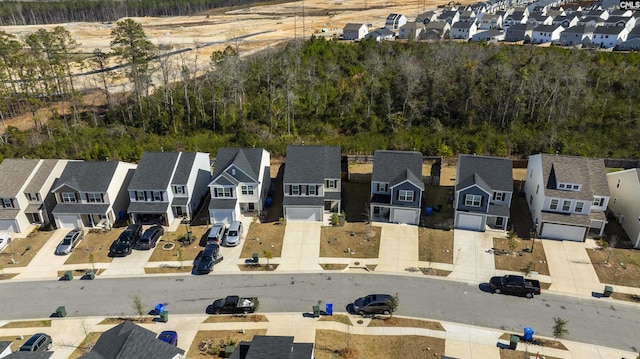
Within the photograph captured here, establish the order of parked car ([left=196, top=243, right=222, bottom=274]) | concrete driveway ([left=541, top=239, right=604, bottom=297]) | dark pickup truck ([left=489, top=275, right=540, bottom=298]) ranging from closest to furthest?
dark pickup truck ([left=489, top=275, right=540, bottom=298]) < concrete driveway ([left=541, top=239, right=604, bottom=297]) < parked car ([left=196, top=243, right=222, bottom=274])

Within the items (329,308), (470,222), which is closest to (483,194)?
(470,222)

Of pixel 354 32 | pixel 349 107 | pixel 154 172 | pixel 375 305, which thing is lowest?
pixel 375 305

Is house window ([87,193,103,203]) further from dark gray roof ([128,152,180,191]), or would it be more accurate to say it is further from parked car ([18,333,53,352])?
parked car ([18,333,53,352])

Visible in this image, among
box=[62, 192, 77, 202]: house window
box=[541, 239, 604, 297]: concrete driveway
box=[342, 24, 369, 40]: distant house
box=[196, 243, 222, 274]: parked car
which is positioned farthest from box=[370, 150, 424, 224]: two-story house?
box=[342, 24, 369, 40]: distant house

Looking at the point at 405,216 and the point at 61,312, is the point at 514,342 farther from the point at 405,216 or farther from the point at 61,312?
the point at 61,312

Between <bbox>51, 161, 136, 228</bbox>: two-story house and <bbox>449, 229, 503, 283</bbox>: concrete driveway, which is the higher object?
<bbox>51, 161, 136, 228</bbox>: two-story house

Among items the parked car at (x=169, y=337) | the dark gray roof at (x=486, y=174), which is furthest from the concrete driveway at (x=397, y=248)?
the parked car at (x=169, y=337)

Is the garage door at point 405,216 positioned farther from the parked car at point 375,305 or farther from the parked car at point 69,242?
the parked car at point 69,242
